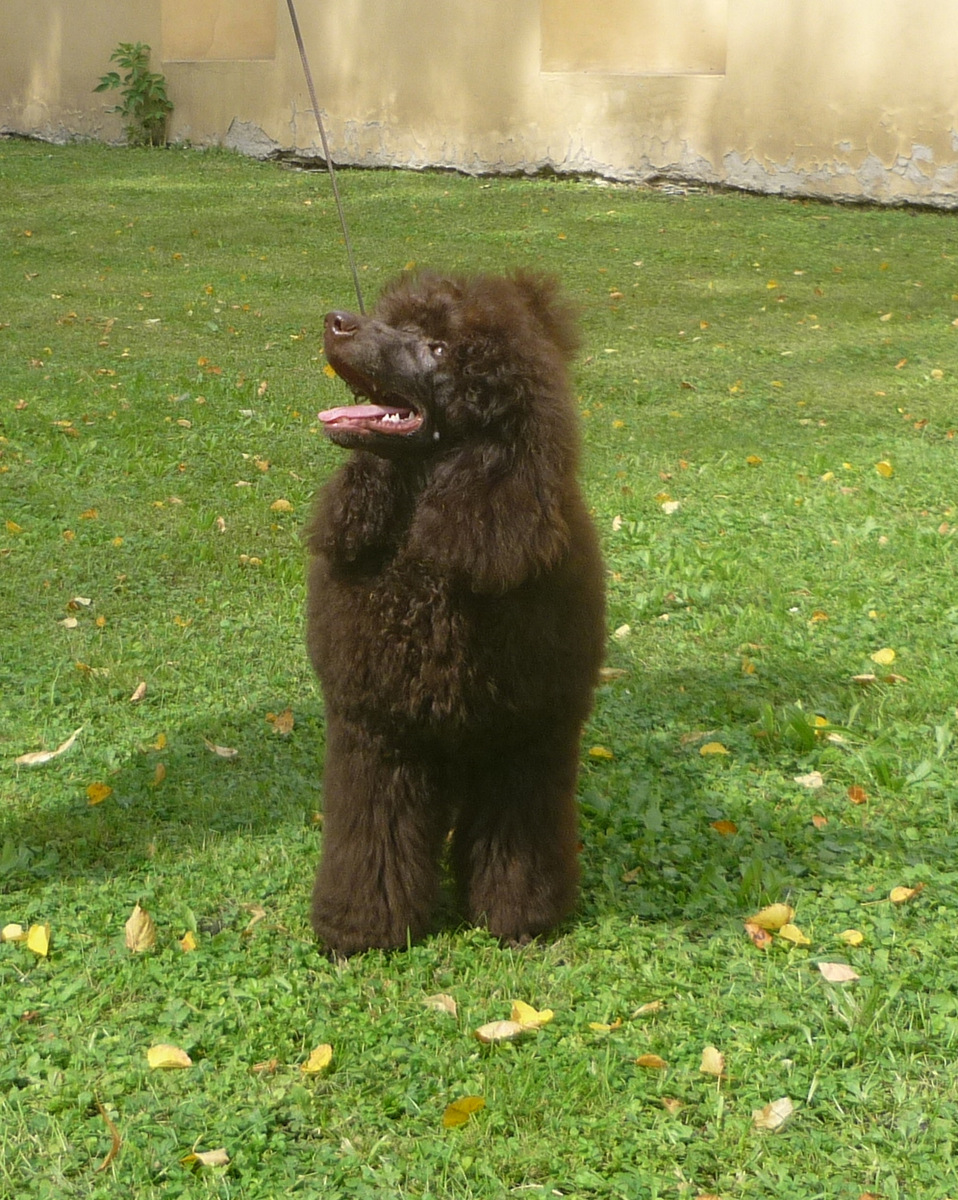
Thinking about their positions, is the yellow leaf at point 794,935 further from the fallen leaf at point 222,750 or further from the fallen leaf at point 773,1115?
the fallen leaf at point 222,750

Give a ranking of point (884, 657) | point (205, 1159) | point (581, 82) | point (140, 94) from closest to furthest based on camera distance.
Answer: point (205, 1159) < point (884, 657) < point (581, 82) < point (140, 94)

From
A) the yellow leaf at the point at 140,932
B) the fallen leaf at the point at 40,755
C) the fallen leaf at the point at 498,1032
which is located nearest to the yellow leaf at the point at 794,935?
the fallen leaf at the point at 498,1032

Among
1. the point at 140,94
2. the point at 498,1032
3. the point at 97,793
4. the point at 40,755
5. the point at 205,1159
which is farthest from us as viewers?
the point at 140,94

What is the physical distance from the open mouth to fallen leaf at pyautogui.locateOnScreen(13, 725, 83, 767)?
2049mm

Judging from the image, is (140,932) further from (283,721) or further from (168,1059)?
(283,721)

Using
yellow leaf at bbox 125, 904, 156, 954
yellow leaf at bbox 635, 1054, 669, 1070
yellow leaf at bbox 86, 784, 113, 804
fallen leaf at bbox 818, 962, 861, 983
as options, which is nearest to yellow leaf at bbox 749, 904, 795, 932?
fallen leaf at bbox 818, 962, 861, 983

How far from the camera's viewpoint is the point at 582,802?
4203mm

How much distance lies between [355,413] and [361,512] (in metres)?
0.24

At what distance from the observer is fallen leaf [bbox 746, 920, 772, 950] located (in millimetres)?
3473

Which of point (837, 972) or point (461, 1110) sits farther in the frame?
point (837, 972)

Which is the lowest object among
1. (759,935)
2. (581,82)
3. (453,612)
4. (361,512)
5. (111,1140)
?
(111,1140)

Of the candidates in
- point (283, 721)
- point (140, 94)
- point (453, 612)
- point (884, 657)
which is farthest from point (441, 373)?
point (140, 94)

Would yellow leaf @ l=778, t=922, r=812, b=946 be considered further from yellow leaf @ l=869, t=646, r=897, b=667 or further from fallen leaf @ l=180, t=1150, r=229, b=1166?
yellow leaf @ l=869, t=646, r=897, b=667

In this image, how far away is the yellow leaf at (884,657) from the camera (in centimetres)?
518
